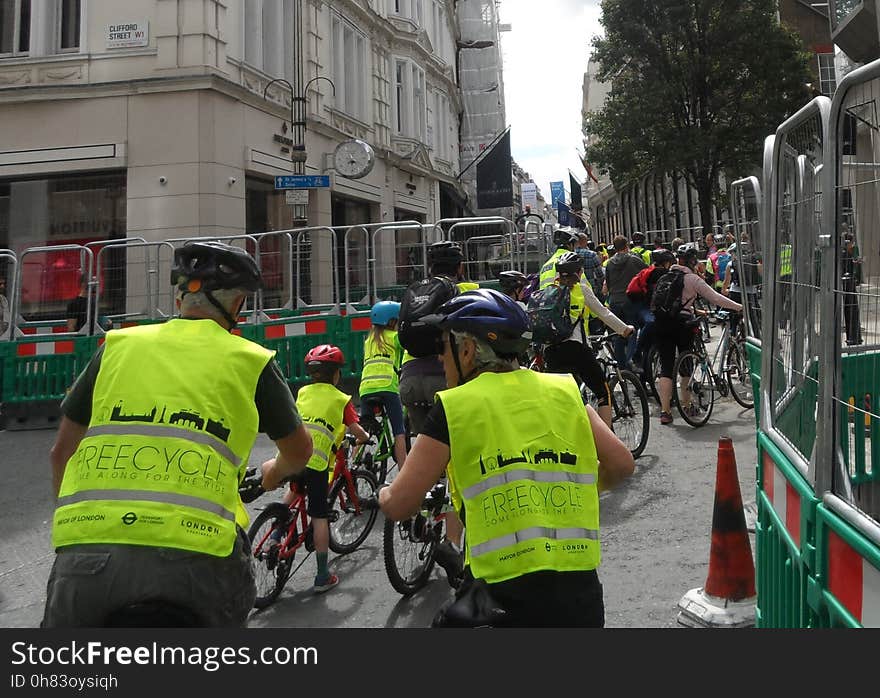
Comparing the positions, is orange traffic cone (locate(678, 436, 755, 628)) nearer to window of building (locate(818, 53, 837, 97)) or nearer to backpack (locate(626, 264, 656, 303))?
backpack (locate(626, 264, 656, 303))

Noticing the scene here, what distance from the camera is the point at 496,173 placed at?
29.9m

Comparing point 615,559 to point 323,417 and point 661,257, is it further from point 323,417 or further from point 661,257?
point 661,257

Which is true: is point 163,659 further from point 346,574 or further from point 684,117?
point 684,117

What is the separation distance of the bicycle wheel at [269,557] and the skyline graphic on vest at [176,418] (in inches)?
94.3

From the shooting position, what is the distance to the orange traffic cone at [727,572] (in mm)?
3793

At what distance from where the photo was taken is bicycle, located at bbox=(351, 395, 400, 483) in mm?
5996

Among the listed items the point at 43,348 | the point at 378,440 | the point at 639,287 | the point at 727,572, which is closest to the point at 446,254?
the point at 378,440

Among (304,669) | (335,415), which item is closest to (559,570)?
(304,669)

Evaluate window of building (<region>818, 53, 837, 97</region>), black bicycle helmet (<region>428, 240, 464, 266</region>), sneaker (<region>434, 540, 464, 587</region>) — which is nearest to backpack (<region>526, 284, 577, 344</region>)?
black bicycle helmet (<region>428, 240, 464, 266</region>)

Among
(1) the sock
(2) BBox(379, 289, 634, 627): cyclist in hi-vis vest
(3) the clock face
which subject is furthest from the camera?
(3) the clock face

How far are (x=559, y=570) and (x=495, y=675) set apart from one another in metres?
0.33

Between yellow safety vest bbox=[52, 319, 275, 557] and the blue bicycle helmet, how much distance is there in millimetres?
604

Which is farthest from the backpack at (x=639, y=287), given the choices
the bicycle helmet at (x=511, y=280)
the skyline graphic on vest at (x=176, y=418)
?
the skyline graphic on vest at (x=176, y=418)

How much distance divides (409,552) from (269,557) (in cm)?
82
